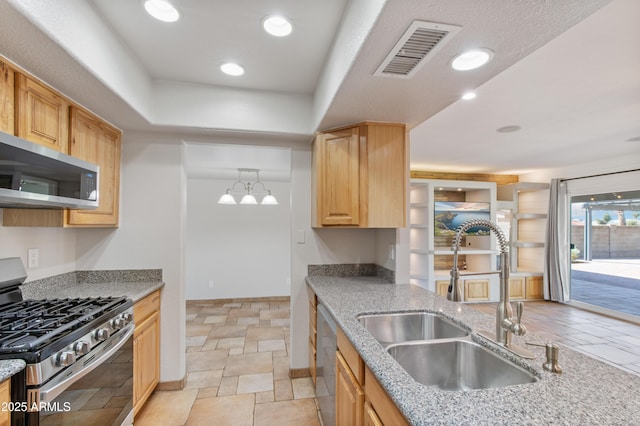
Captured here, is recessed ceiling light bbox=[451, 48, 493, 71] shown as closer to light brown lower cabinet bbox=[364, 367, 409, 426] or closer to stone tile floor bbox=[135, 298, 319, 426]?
light brown lower cabinet bbox=[364, 367, 409, 426]

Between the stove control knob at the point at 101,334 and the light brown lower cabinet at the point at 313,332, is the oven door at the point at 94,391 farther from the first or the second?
the light brown lower cabinet at the point at 313,332

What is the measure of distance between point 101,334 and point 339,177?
181 cm

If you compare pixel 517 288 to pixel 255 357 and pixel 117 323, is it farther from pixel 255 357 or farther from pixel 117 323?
pixel 117 323

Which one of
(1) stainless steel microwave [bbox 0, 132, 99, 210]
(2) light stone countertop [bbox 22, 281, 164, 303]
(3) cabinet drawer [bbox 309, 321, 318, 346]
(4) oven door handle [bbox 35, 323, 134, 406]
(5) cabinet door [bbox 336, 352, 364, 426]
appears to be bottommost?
(3) cabinet drawer [bbox 309, 321, 318, 346]

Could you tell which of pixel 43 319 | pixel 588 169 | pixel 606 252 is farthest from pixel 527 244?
pixel 43 319

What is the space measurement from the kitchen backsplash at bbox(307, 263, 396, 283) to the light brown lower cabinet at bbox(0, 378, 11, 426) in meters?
1.98

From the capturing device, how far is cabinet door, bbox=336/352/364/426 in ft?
4.08

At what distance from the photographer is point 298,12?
156 cm

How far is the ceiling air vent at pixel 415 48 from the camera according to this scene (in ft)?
3.85

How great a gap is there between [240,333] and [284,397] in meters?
1.55

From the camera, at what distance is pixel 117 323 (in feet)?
5.52

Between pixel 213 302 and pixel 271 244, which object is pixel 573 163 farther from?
pixel 213 302

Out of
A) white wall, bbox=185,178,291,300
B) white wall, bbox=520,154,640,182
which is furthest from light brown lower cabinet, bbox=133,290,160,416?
white wall, bbox=520,154,640,182

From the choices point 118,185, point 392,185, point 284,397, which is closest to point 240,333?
point 284,397
